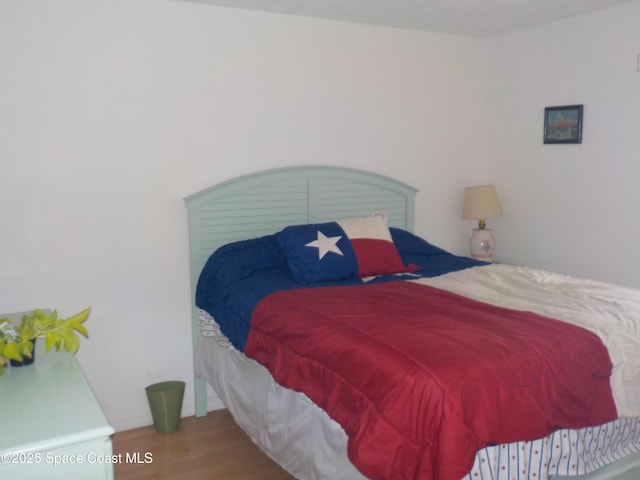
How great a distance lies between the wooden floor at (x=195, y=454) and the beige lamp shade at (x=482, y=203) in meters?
1.98

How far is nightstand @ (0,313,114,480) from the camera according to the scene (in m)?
1.38

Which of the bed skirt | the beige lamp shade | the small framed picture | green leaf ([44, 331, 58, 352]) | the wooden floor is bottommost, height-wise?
the wooden floor

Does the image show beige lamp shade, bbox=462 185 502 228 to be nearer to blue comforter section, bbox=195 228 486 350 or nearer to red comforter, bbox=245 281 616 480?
blue comforter section, bbox=195 228 486 350

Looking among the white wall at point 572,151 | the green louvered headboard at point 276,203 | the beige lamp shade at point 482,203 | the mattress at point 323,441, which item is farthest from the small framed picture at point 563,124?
the mattress at point 323,441

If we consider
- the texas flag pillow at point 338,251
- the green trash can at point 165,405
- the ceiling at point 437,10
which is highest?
the ceiling at point 437,10

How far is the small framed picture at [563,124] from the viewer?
352cm

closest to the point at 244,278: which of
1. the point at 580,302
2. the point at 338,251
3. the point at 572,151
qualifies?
the point at 338,251

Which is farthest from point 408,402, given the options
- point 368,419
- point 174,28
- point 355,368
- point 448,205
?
point 448,205

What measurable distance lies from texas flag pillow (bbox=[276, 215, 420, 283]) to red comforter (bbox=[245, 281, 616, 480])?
0.50 meters

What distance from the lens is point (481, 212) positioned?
385 centimetres

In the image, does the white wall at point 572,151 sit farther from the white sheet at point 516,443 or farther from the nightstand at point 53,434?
the nightstand at point 53,434

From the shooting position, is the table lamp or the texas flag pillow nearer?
the texas flag pillow

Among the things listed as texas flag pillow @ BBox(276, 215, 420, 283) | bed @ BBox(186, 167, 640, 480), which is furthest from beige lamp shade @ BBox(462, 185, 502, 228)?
texas flag pillow @ BBox(276, 215, 420, 283)

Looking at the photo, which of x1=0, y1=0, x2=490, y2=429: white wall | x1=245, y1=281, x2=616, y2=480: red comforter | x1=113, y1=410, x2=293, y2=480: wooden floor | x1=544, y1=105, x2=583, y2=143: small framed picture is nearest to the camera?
x1=245, y1=281, x2=616, y2=480: red comforter
